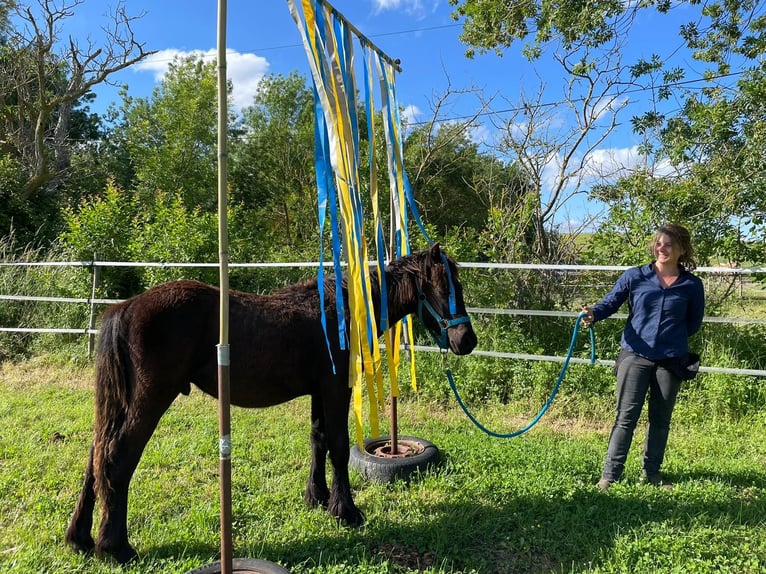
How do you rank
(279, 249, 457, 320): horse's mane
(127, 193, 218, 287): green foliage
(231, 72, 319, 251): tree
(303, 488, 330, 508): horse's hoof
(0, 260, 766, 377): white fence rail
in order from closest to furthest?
1. (279, 249, 457, 320): horse's mane
2. (303, 488, 330, 508): horse's hoof
3. (0, 260, 766, 377): white fence rail
4. (127, 193, 218, 287): green foliage
5. (231, 72, 319, 251): tree

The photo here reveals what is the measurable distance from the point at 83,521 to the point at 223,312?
5.80 feet

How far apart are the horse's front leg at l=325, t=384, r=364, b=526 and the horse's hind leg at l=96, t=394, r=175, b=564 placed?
96cm

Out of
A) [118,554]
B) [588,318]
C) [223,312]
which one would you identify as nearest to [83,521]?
[118,554]

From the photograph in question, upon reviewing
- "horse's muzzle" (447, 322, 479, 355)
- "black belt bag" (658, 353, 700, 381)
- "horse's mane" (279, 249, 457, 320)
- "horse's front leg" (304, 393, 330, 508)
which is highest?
"horse's mane" (279, 249, 457, 320)

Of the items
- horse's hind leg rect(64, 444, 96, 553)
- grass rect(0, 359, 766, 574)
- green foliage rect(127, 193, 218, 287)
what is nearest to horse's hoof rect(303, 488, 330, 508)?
grass rect(0, 359, 766, 574)

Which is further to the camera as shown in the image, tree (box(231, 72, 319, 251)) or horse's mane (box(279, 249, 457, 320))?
tree (box(231, 72, 319, 251))

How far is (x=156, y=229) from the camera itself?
7895 millimetres

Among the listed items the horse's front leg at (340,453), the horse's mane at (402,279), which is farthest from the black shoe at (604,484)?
the horse's mane at (402,279)

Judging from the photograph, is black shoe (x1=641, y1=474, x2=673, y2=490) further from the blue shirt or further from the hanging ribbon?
the hanging ribbon

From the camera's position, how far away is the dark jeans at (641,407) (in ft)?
10.8

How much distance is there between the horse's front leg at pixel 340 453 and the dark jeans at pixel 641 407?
183 centimetres

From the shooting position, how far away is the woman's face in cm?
321

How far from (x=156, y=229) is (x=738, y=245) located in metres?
7.96

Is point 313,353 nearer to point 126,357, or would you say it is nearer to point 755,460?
point 126,357
